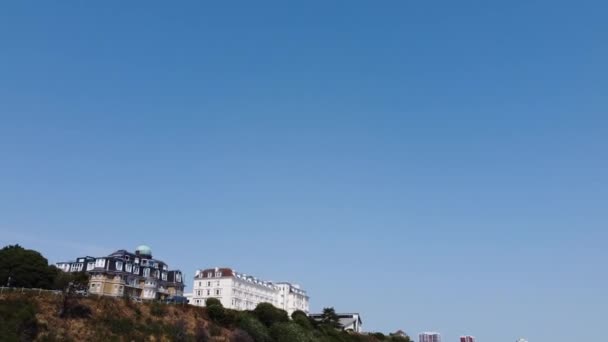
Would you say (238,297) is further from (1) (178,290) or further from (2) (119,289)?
(2) (119,289)

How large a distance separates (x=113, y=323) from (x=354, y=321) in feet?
302

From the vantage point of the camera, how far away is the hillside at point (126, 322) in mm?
46969

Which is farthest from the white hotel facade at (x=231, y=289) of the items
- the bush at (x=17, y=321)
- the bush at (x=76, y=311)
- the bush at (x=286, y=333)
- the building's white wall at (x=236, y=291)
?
the bush at (x=17, y=321)

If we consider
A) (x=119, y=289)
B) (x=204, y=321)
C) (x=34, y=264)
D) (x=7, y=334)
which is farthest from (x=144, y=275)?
(x=7, y=334)

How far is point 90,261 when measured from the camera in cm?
10506

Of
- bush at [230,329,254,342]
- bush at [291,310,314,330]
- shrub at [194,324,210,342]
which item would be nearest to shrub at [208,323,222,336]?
shrub at [194,324,210,342]

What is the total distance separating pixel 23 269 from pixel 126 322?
1229 inches

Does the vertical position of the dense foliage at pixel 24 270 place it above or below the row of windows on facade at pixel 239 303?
above

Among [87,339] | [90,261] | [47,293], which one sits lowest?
[87,339]

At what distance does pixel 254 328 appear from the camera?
64875 millimetres

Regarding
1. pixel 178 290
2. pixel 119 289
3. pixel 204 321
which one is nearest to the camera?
pixel 204 321

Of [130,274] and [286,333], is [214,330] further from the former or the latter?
[130,274]

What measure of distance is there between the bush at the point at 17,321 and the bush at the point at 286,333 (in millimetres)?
29448

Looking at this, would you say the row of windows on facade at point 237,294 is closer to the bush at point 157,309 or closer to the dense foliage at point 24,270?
the dense foliage at point 24,270
